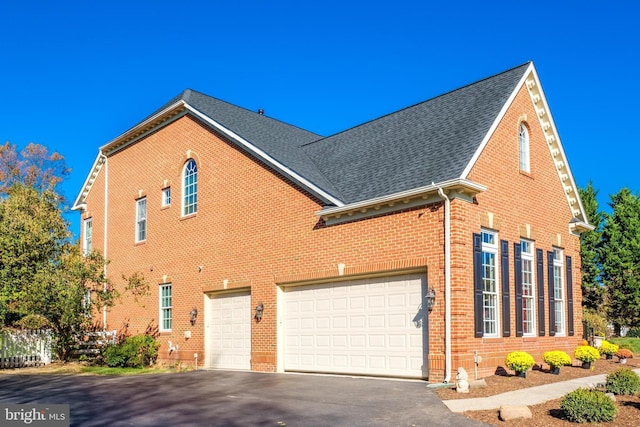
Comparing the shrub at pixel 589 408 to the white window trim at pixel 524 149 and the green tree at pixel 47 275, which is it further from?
the green tree at pixel 47 275

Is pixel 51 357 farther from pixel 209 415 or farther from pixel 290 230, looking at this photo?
pixel 209 415

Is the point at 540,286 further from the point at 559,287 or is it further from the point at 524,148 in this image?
the point at 524,148

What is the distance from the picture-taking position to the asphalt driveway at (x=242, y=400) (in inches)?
417

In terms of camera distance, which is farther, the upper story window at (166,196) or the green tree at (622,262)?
the green tree at (622,262)

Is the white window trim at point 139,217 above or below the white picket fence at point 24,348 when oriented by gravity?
above

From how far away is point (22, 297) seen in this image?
23.1 metres

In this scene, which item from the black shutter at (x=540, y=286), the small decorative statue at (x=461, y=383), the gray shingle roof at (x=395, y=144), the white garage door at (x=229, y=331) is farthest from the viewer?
the white garage door at (x=229, y=331)

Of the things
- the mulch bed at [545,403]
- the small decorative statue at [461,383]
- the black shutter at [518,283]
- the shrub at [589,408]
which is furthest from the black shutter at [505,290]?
the shrub at [589,408]

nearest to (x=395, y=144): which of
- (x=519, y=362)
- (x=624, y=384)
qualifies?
(x=519, y=362)

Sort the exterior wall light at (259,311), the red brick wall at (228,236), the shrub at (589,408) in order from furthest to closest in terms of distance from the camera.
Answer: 1. the exterior wall light at (259,311)
2. the red brick wall at (228,236)
3. the shrub at (589,408)

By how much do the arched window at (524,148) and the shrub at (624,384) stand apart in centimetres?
727

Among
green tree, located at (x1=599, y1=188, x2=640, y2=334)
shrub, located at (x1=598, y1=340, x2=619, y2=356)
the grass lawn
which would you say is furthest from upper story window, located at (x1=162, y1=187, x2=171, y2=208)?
green tree, located at (x1=599, y1=188, x2=640, y2=334)

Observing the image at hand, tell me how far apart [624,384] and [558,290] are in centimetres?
724

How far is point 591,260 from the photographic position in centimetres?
3272
